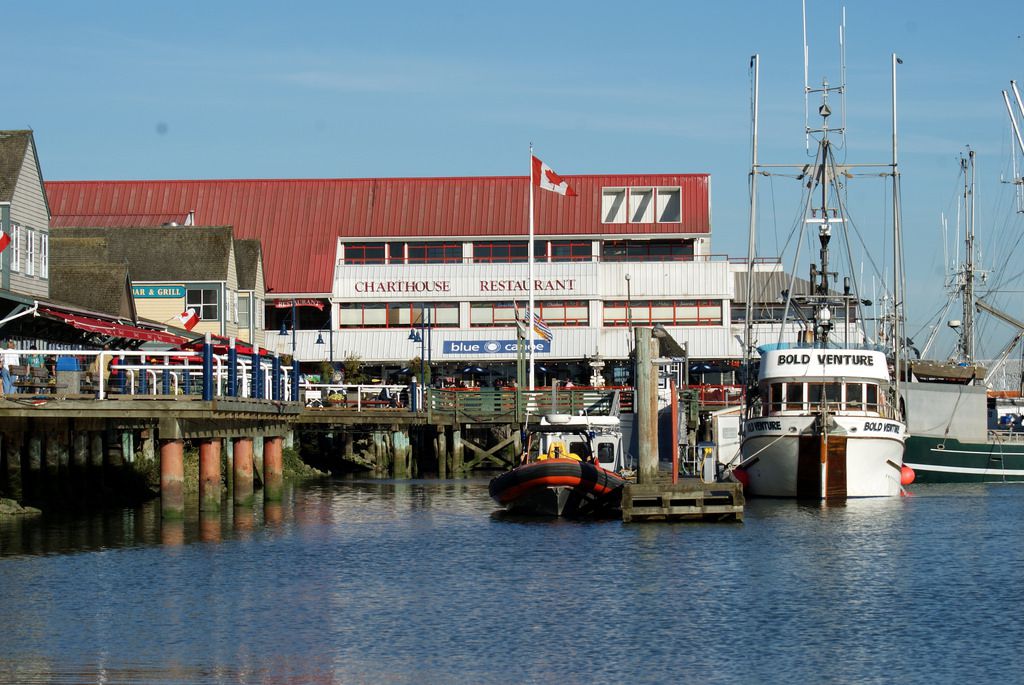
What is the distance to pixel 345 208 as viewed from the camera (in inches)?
3647

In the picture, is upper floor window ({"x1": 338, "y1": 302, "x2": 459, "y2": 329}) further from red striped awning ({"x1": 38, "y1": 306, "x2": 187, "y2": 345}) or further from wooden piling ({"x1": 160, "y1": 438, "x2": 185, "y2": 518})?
wooden piling ({"x1": 160, "y1": 438, "x2": 185, "y2": 518})

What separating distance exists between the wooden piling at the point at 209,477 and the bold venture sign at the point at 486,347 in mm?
45851

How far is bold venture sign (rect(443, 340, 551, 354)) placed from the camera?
87.1 meters

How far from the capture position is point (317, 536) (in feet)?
128

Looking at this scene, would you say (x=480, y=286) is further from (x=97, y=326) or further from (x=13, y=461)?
(x=13, y=461)

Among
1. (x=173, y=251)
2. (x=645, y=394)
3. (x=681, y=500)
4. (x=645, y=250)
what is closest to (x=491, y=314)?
(x=645, y=250)

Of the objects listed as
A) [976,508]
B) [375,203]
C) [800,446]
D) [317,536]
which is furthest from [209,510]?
[375,203]

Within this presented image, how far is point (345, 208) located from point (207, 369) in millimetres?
55925

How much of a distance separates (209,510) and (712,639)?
19103mm

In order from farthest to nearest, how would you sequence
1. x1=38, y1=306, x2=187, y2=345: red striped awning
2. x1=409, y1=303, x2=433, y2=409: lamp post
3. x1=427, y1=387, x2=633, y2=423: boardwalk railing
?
x1=409, y1=303, x2=433, y2=409: lamp post → x1=427, y1=387, x2=633, y2=423: boardwalk railing → x1=38, y1=306, x2=187, y2=345: red striped awning

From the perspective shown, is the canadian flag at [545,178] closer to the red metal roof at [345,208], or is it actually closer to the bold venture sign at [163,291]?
the bold venture sign at [163,291]

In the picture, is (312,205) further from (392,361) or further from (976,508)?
(976,508)

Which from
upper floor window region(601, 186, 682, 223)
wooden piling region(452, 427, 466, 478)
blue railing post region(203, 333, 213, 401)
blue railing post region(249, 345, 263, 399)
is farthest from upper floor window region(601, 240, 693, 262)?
blue railing post region(203, 333, 213, 401)

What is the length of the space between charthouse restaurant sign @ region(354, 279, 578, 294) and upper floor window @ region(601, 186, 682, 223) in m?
5.61
